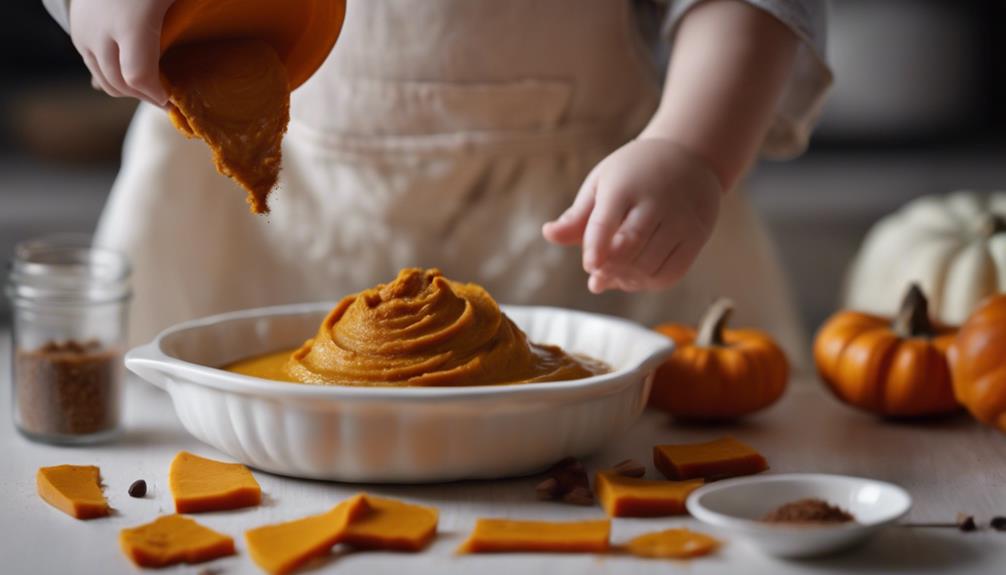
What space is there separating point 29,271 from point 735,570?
72 cm

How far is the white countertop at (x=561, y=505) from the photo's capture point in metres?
0.82

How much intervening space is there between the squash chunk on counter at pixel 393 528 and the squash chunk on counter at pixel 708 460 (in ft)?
0.67

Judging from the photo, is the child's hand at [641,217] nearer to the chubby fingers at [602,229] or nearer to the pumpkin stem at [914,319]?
the chubby fingers at [602,229]

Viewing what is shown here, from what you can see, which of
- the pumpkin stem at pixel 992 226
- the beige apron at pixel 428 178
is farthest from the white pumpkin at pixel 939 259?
the beige apron at pixel 428 178

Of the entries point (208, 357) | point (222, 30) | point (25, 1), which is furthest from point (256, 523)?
point (25, 1)

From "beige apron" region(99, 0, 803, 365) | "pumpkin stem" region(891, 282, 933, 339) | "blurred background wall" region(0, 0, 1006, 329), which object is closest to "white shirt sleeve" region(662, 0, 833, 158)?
"beige apron" region(99, 0, 803, 365)

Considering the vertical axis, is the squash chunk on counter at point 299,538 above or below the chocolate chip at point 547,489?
below

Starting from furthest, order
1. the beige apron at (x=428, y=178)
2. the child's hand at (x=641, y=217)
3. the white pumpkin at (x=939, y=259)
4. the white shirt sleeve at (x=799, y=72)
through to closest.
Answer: the white pumpkin at (x=939, y=259) < the beige apron at (x=428, y=178) < the white shirt sleeve at (x=799, y=72) < the child's hand at (x=641, y=217)

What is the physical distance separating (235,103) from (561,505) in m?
0.38

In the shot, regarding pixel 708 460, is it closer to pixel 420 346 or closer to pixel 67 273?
pixel 420 346

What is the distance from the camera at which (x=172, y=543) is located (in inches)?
32.3

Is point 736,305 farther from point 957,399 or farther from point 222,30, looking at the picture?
point 222,30

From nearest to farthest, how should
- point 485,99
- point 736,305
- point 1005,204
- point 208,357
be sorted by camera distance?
point 208,357
point 485,99
point 736,305
point 1005,204

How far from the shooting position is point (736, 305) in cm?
146
